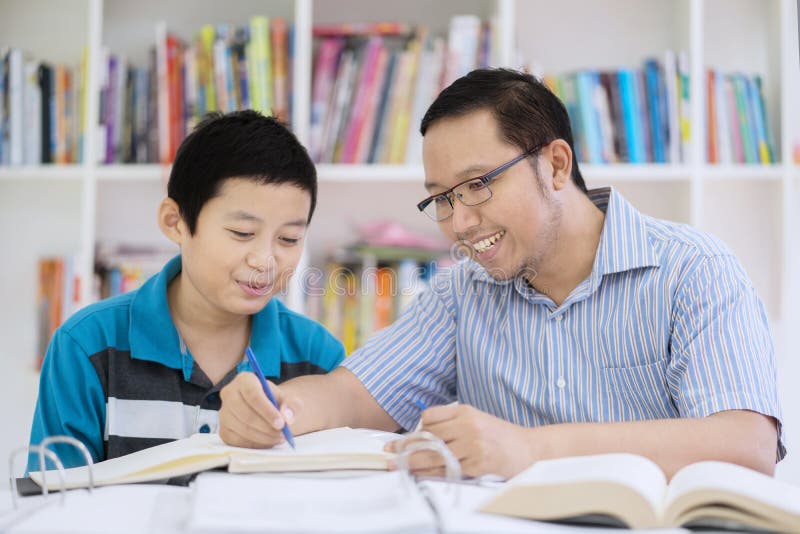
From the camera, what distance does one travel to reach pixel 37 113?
7.90ft

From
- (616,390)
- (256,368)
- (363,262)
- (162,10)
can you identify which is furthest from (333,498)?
(162,10)

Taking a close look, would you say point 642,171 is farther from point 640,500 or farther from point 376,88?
point 640,500

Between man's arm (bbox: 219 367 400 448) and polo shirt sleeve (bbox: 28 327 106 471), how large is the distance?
305 mm

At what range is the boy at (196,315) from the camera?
136 centimetres

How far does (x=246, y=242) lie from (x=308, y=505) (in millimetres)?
709

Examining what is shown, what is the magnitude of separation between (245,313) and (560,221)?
0.56m

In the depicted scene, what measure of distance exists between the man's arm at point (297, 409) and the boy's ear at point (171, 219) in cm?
37

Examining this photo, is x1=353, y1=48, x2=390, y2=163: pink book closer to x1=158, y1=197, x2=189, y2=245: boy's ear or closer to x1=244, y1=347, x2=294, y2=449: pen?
x1=158, y1=197, x2=189, y2=245: boy's ear

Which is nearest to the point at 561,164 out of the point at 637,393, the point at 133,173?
the point at 637,393

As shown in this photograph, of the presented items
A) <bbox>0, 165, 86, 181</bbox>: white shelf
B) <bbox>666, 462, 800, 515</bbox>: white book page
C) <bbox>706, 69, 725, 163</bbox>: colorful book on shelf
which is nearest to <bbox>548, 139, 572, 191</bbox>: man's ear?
<bbox>666, 462, 800, 515</bbox>: white book page

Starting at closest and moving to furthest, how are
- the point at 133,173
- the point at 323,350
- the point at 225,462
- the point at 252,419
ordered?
1. the point at 225,462
2. the point at 252,419
3. the point at 323,350
4. the point at 133,173

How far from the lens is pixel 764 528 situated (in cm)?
77

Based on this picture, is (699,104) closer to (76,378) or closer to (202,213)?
(202,213)

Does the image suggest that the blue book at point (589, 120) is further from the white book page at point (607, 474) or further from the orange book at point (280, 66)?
the white book page at point (607, 474)
